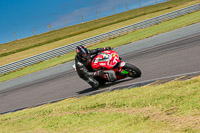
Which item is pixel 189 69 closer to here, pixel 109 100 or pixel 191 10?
pixel 109 100

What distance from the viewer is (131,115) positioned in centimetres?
535

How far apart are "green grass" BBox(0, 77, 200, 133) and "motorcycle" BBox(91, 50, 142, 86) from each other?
1799 millimetres

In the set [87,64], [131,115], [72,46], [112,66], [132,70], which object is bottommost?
[72,46]

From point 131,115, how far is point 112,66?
4.01 m

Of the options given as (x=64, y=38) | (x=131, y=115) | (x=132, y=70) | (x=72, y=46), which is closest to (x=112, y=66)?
(x=132, y=70)

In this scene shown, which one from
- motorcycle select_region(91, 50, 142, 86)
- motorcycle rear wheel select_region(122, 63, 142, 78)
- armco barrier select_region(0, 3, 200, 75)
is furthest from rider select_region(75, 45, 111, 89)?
armco barrier select_region(0, 3, 200, 75)

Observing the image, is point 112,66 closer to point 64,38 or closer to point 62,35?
point 64,38

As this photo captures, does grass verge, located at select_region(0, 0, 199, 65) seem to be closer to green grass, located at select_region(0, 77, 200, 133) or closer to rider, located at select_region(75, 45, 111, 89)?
rider, located at select_region(75, 45, 111, 89)

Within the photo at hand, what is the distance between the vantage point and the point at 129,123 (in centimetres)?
489

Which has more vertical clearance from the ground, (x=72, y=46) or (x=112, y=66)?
(x=112, y=66)

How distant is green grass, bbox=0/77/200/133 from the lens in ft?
14.8

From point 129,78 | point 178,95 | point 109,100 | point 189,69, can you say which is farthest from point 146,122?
point 129,78

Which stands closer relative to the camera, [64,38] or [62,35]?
[64,38]

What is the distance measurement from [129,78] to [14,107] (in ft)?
14.6
